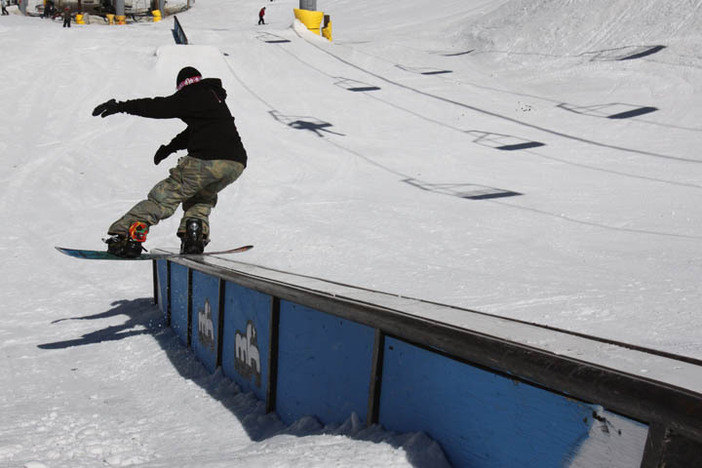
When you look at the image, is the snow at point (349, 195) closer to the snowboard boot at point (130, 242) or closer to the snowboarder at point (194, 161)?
the snowboard boot at point (130, 242)

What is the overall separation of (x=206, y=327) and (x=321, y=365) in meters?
2.11

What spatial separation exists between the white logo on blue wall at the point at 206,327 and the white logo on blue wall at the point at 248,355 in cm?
59

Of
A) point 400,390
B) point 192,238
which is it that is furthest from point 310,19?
point 400,390

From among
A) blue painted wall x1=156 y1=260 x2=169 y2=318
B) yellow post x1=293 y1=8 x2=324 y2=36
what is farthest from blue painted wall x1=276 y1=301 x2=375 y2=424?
yellow post x1=293 y1=8 x2=324 y2=36

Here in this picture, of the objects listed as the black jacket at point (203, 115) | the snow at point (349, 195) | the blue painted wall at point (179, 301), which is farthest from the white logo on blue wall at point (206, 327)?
the black jacket at point (203, 115)

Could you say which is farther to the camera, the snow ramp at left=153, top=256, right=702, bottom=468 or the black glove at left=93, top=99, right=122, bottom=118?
the black glove at left=93, top=99, right=122, bottom=118

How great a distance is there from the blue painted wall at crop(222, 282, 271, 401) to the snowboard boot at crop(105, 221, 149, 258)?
133 centimetres

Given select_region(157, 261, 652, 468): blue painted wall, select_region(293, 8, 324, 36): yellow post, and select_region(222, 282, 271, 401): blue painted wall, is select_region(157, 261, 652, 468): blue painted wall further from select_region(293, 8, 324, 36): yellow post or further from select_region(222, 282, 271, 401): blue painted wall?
select_region(293, 8, 324, 36): yellow post

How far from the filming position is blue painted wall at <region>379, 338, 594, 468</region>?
190cm

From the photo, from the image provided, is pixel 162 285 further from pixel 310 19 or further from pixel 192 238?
pixel 310 19

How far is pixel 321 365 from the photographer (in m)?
3.28

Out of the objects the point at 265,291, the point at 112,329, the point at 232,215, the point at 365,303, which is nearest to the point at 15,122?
the point at 232,215

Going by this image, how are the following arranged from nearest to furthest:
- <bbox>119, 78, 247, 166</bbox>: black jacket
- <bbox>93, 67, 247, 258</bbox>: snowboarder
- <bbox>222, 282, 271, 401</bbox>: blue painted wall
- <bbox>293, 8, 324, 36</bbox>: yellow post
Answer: <bbox>222, 282, 271, 401</bbox>: blue painted wall, <bbox>119, 78, 247, 166</bbox>: black jacket, <bbox>93, 67, 247, 258</bbox>: snowboarder, <bbox>293, 8, 324, 36</bbox>: yellow post

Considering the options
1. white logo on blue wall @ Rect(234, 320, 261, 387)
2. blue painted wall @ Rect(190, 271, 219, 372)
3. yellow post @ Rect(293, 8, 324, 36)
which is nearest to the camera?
white logo on blue wall @ Rect(234, 320, 261, 387)
